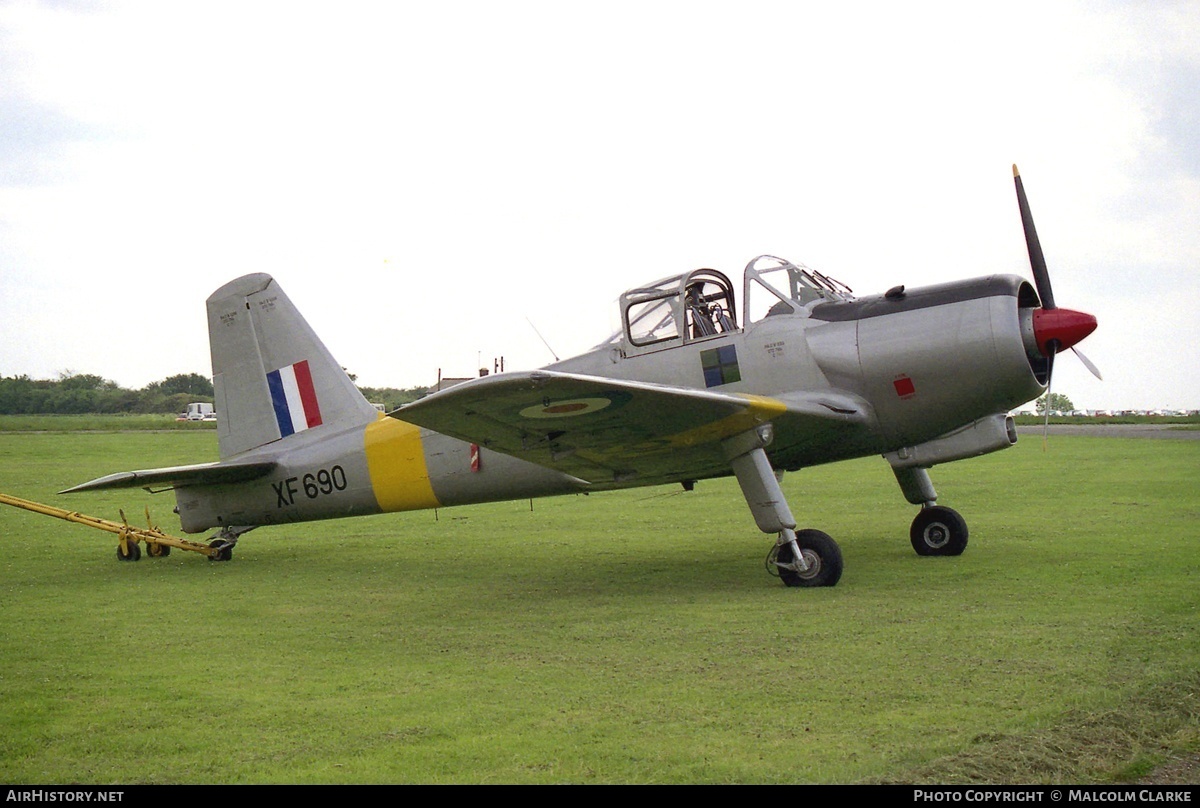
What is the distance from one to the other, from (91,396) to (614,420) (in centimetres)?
5532

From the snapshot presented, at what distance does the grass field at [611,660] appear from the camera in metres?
4.44

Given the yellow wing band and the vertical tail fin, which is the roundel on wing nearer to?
the yellow wing band

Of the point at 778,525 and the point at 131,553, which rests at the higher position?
the point at 131,553

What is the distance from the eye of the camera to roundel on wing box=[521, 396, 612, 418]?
820 centimetres

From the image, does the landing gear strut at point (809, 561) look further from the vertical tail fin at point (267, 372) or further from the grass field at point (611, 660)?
the vertical tail fin at point (267, 372)

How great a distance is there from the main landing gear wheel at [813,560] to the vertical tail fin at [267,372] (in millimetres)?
5436

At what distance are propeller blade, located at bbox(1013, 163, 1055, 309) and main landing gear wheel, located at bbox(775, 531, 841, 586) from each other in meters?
2.90

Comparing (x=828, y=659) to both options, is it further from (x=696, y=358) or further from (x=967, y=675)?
(x=696, y=358)

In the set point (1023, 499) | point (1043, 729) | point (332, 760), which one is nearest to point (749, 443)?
point (1043, 729)

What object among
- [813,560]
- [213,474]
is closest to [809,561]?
[813,560]

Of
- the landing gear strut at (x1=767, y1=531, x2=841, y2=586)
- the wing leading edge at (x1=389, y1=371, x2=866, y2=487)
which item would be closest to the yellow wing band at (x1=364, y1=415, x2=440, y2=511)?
the wing leading edge at (x1=389, y1=371, x2=866, y2=487)

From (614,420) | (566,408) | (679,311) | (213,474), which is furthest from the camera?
(213,474)

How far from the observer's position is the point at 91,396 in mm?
56906

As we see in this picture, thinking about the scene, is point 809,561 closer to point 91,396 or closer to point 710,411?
point 710,411
